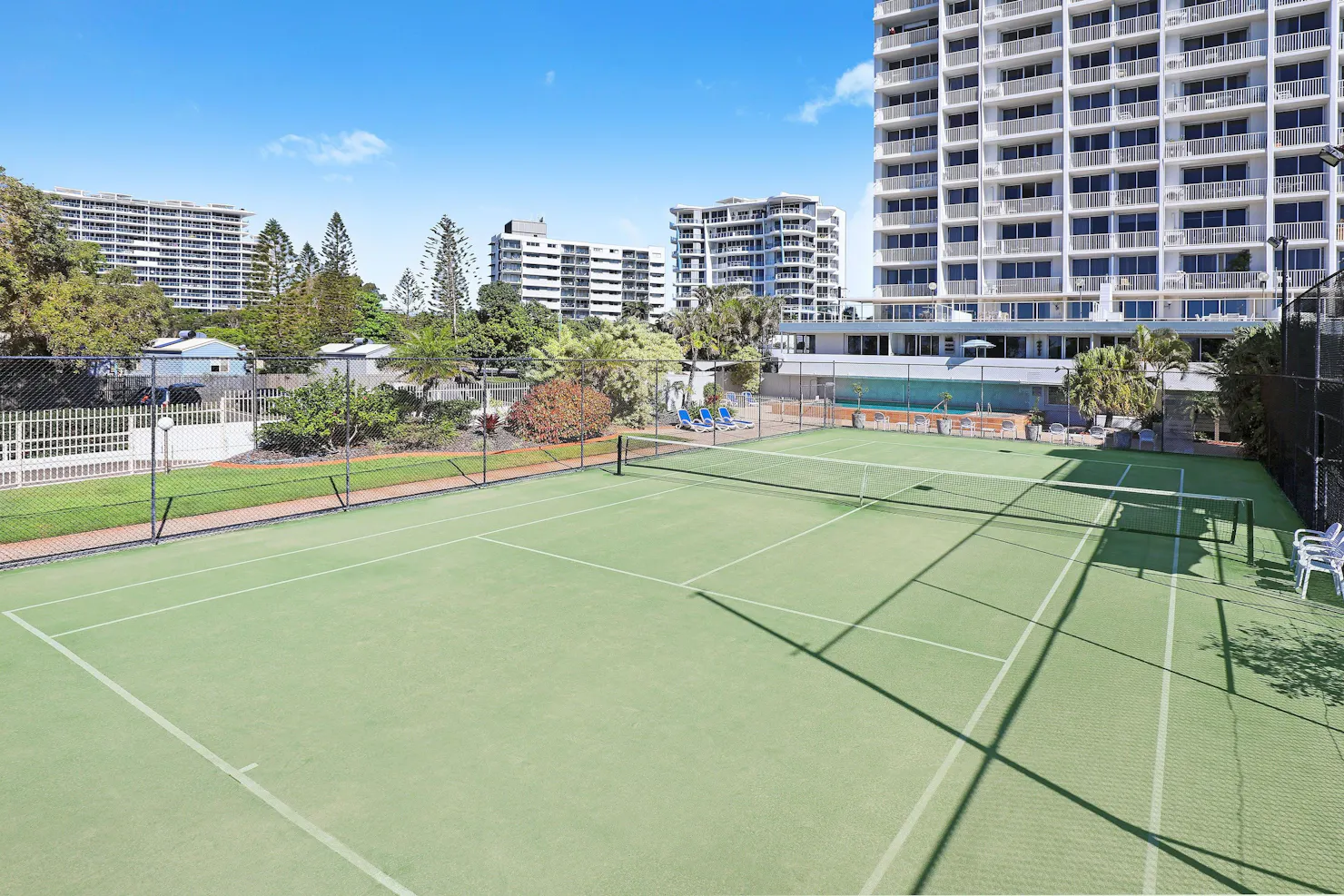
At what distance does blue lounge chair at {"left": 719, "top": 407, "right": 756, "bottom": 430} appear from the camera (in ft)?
117

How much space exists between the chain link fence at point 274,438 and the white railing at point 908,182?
28.2 m

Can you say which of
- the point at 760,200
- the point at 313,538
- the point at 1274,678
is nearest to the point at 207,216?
the point at 760,200

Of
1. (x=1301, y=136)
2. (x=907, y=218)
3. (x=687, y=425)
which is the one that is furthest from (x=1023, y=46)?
(x=687, y=425)

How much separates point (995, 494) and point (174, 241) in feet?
648

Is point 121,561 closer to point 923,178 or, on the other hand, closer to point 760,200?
point 923,178

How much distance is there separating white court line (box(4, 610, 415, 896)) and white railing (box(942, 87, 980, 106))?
2344 inches

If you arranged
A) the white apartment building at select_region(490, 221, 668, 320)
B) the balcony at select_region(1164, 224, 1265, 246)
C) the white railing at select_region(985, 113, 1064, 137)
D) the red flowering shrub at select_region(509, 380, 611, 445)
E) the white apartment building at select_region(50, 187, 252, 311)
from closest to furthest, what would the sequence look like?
the red flowering shrub at select_region(509, 380, 611, 445) → the balcony at select_region(1164, 224, 1265, 246) → the white railing at select_region(985, 113, 1064, 137) → the white apartment building at select_region(490, 221, 668, 320) → the white apartment building at select_region(50, 187, 252, 311)

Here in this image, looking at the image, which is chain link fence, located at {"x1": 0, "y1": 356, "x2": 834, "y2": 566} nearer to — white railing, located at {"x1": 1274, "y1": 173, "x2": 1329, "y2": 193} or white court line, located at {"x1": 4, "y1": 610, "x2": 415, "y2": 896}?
white court line, located at {"x1": 4, "y1": 610, "x2": 415, "y2": 896}

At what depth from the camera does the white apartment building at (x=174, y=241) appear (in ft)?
551

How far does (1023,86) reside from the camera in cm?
5350

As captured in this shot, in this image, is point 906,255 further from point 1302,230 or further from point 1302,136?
point 1302,136

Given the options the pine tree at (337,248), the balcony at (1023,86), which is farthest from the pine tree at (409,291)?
the balcony at (1023,86)

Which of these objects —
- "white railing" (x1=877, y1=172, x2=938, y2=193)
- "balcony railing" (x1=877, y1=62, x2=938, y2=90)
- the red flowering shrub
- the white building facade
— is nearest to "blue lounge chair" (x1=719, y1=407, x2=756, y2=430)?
the red flowering shrub

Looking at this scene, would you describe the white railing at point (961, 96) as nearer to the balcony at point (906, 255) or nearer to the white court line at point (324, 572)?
the balcony at point (906, 255)
